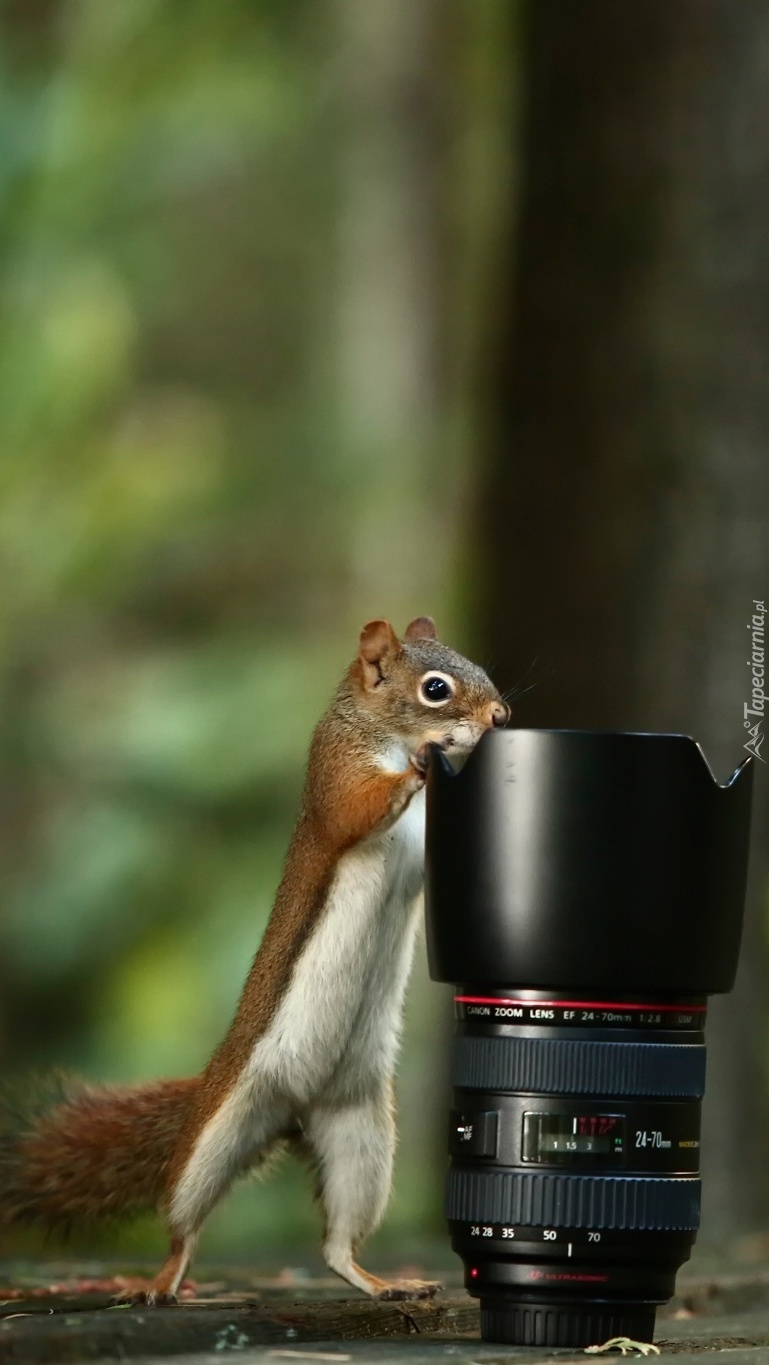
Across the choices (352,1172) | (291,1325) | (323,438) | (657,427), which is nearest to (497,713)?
(352,1172)

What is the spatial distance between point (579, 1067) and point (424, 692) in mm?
928

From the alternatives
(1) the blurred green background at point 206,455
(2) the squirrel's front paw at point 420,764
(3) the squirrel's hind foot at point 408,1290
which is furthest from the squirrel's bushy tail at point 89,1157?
(1) the blurred green background at point 206,455

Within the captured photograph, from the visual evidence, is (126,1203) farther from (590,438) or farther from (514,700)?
(590,438)

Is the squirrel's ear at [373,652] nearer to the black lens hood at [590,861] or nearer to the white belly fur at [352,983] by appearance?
the white belly fur at [352,983]

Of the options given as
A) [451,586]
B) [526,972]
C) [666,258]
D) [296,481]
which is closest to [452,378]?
[296,481]

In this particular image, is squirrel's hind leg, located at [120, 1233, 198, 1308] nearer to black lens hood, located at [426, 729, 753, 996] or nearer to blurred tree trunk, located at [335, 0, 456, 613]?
black lens hood, located at [426, 729, 753, 996]

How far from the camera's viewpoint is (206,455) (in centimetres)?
710

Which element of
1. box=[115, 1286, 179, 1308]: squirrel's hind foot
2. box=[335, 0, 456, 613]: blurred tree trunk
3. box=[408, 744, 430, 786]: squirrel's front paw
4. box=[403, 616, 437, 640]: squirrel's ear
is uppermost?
box=[335, 0, 456, 613]: blurred tree trunk

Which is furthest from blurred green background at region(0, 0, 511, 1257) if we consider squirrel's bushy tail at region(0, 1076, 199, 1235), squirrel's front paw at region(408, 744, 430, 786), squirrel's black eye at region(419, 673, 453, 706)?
squirrel's front paw at region(408, 744, 430, 786)

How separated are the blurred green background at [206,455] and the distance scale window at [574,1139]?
212 cm

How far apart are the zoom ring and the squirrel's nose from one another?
86 centimetres

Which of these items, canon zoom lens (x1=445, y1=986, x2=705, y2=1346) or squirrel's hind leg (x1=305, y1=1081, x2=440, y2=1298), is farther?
squirrel's hind leg (x1=305, y1=1081, x2=440, y2=1298)

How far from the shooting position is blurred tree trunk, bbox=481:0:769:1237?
4770 mm

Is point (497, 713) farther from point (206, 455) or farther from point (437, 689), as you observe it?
point (206, 455)
